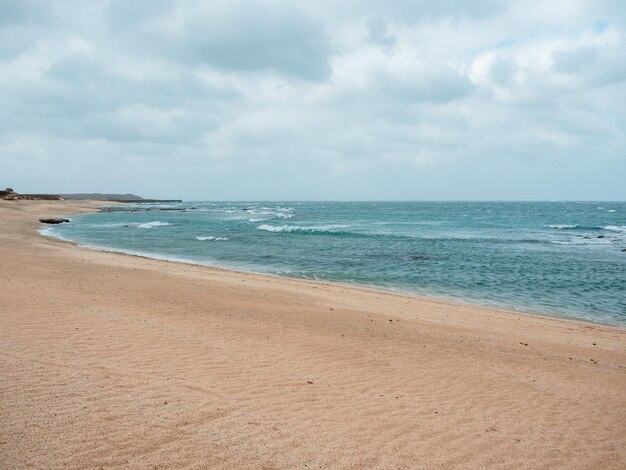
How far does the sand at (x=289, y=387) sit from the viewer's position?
4777 mm

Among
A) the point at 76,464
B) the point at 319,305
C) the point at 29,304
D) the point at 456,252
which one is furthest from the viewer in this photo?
the point at 456,252

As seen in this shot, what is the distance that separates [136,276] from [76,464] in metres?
13.5

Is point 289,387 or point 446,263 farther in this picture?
point 446,263

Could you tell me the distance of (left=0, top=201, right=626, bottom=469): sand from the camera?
478 centimetres

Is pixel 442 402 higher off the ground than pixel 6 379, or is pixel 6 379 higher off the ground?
pixel 6 379

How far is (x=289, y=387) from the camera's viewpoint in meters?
6.61

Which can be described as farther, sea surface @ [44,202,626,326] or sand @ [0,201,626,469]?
sea surface @ [44,202,626,326]

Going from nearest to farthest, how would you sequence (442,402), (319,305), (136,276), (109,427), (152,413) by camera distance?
(109,427) → (152,413) → (442,402) → (319,305) → (136,276)

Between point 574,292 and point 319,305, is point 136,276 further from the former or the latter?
point 574,292

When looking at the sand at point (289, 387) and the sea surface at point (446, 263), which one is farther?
the sea surface at point (446, 263)

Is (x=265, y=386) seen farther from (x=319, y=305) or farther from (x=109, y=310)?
(x=319, y=305)

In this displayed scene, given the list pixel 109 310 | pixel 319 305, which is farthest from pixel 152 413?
pixel 319 305

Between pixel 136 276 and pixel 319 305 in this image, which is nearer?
pixel 319 305

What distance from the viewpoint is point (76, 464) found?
13.8ft
